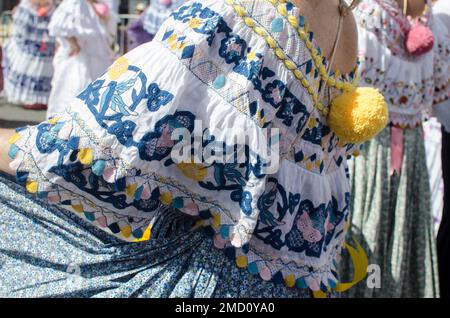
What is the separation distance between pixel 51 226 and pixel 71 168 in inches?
9.3

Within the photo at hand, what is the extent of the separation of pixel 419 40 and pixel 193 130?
5.53ft

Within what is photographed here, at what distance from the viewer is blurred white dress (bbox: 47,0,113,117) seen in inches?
245

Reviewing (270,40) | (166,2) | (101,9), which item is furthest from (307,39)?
(166,2)

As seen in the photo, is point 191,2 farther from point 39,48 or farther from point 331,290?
point 39,48

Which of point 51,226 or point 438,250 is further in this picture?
point 438,250

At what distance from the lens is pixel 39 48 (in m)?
8.23

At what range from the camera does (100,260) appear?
4.79 feet

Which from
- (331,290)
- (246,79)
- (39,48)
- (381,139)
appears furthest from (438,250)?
(39,48)

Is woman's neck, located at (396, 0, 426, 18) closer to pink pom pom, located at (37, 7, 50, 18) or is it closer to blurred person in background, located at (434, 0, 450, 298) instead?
blurred person in background, located at (434, 0, 450, 298)

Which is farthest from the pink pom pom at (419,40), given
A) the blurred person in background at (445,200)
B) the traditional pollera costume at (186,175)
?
the traditional pollera costume at (186,175)

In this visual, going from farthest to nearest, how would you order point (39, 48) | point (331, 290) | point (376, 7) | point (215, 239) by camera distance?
→ point (39, 48)
point (376, 7)
point (331, 290)
point (215, 239)

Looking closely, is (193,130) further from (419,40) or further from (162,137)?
(419,40)

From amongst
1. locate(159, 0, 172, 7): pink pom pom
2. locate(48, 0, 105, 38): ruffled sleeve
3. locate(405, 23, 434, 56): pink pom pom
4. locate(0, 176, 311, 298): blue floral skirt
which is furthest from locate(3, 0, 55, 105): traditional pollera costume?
locate(0, 176, 311, 298): blue floral skirt

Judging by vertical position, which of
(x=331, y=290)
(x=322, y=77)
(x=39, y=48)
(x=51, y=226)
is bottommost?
(x=39, y=48)
